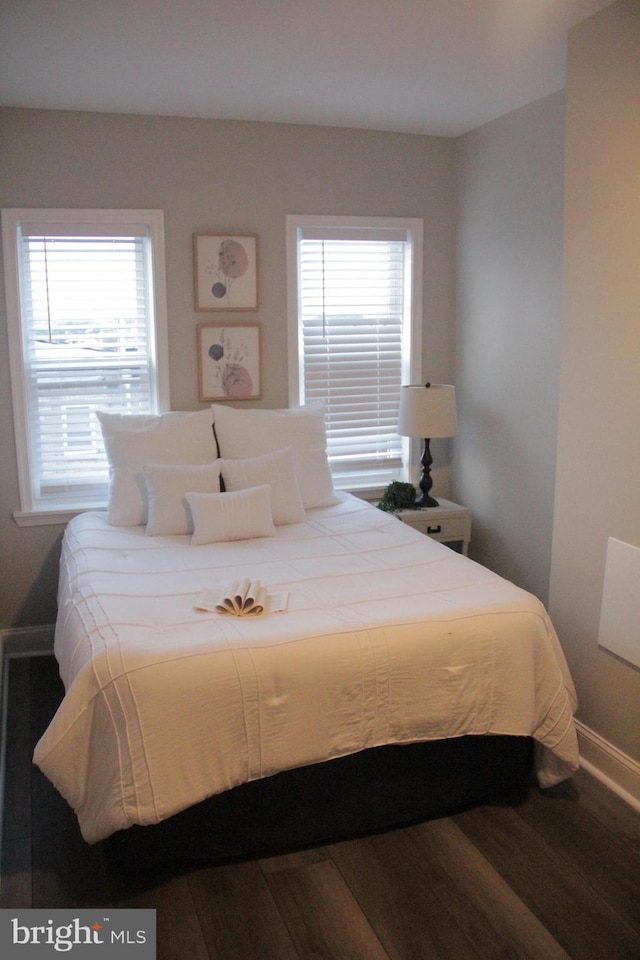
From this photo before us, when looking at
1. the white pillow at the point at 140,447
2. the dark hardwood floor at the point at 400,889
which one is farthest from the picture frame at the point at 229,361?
the dark hardwood floor at the point at 400,889

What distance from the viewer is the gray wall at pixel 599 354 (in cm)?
275

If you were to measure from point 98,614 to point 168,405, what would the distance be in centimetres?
177

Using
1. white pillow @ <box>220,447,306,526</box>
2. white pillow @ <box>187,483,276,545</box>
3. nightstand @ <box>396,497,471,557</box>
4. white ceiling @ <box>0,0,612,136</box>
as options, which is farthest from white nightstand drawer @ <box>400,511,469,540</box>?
white ceiling @ <box>0,0,612,136</box>

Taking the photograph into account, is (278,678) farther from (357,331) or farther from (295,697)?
(357,331)

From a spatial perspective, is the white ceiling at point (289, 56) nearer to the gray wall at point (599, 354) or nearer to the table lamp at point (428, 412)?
the gray wall at point (599, 354)

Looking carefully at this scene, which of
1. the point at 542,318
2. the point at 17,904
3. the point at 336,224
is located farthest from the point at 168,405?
the point at 17,904

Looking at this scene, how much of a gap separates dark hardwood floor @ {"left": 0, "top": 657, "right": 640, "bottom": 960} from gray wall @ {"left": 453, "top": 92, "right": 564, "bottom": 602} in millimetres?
1589

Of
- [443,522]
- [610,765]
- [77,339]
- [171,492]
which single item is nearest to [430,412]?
[443,522]

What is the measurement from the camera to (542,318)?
3914 mm

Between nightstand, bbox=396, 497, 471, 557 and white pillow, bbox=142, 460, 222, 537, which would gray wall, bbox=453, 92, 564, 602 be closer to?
nightstand, bbox=396, 497, 471, 557

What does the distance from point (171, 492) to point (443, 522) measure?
150cm

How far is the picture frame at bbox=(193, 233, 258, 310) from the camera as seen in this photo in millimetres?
4242

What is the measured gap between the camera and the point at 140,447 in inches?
156

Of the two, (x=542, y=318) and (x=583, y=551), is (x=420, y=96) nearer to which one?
(x=542, y=318)
